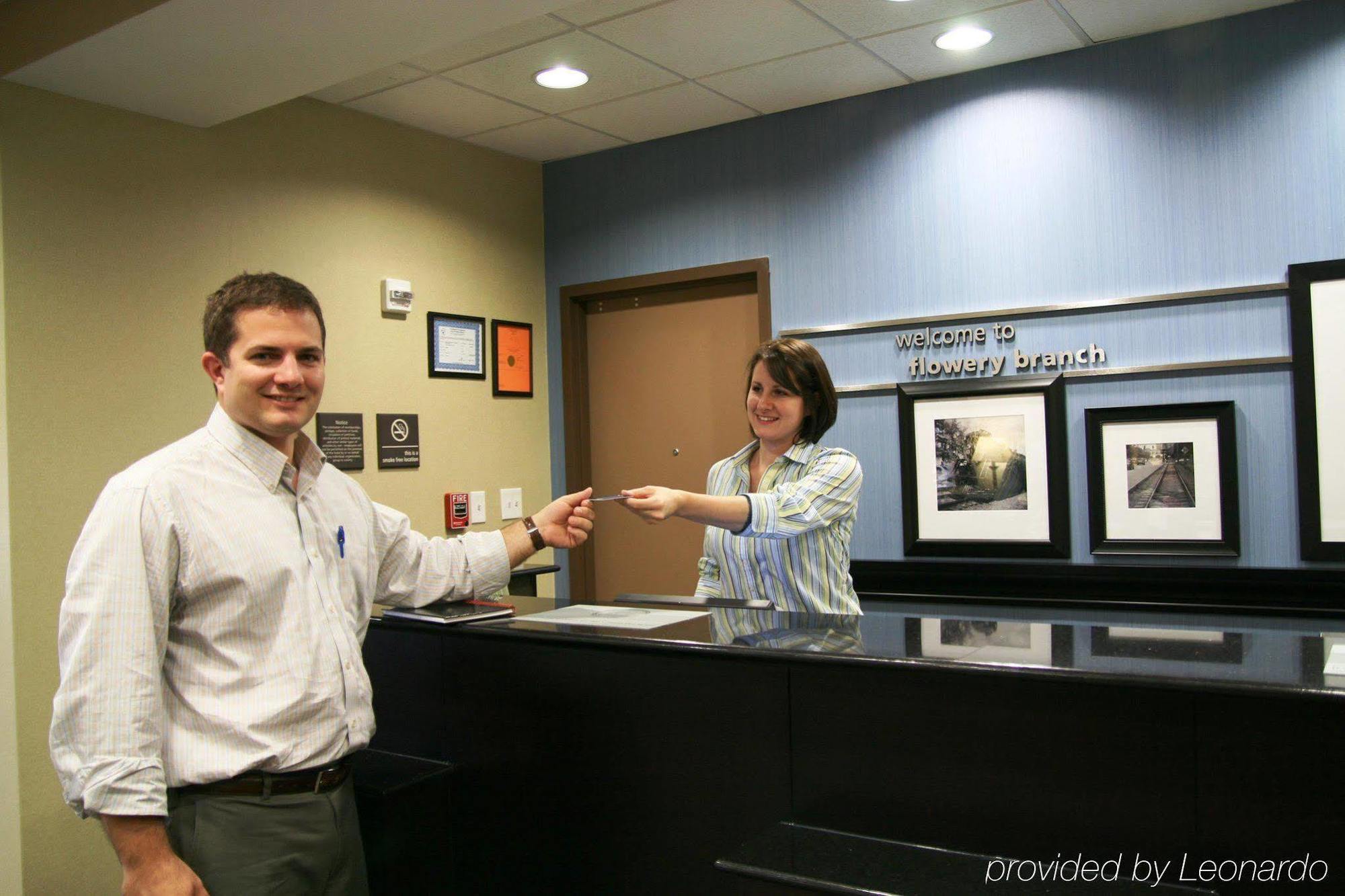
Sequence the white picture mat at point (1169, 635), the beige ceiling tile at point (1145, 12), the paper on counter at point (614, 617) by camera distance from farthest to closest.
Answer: the beige ceiling tile at point (1145, 12)
the paper on counter at point (614, 617)
the white picture mat at point (1169, 635)

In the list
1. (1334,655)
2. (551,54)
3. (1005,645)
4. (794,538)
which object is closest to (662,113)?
(551,54)

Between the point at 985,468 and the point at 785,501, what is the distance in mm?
1564

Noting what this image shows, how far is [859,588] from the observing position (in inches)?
155

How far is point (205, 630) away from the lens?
154cm

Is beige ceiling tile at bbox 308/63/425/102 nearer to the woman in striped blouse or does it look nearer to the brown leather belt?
the woman in striped blouse

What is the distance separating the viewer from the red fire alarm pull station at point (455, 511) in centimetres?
Answer: 417

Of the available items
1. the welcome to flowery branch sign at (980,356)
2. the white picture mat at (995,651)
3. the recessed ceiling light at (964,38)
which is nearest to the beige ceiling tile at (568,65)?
the recessed ceiling light at (964,38)

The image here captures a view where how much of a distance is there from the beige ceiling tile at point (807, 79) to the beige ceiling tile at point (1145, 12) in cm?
68

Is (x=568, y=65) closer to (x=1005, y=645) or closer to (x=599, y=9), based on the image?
(x=599, y=9)

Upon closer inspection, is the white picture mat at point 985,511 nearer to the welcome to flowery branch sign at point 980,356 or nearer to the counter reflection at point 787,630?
the welcome to flowery branch sign at point 980,356

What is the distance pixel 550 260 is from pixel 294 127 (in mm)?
1352

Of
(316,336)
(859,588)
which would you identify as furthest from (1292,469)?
(316,336)

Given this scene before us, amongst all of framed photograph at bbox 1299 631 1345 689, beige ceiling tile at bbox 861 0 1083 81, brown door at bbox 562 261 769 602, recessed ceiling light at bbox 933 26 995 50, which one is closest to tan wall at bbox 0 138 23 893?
brown door at bbox 562 261 769 602

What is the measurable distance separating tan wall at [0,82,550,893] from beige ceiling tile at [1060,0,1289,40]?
2.44 meters
